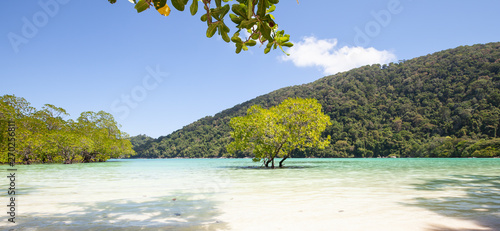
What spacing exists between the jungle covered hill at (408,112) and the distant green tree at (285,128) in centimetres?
6120

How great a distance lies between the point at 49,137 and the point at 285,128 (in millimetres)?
36257

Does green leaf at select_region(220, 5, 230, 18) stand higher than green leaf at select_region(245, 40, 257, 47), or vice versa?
green leaf at select_region(220, 5, 230, 18)

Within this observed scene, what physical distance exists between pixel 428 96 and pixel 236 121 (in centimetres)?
10538

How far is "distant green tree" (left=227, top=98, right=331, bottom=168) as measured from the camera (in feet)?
82.2

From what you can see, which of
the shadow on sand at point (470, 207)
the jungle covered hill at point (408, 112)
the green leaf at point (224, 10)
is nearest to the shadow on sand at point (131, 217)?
the green leaf at point (224, 10)

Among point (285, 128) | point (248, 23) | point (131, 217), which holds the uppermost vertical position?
point (285, 128)

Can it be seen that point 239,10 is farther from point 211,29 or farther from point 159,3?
point 159,3

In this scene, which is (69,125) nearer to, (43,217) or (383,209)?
(43,217)

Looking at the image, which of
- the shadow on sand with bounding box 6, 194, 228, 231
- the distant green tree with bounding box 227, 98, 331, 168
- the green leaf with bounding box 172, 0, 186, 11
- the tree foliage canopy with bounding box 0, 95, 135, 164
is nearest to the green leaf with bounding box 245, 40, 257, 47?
the green leaf with bounding box 172, 0, 186, 11

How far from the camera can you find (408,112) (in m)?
106

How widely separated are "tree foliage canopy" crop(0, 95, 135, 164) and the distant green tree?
2979 centimetres

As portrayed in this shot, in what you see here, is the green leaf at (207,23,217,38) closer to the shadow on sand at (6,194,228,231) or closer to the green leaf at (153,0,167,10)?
the green leaf at (153,0,167,10)

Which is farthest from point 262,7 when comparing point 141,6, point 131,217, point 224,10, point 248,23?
point 131,217

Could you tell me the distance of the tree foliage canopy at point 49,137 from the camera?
38625mm
